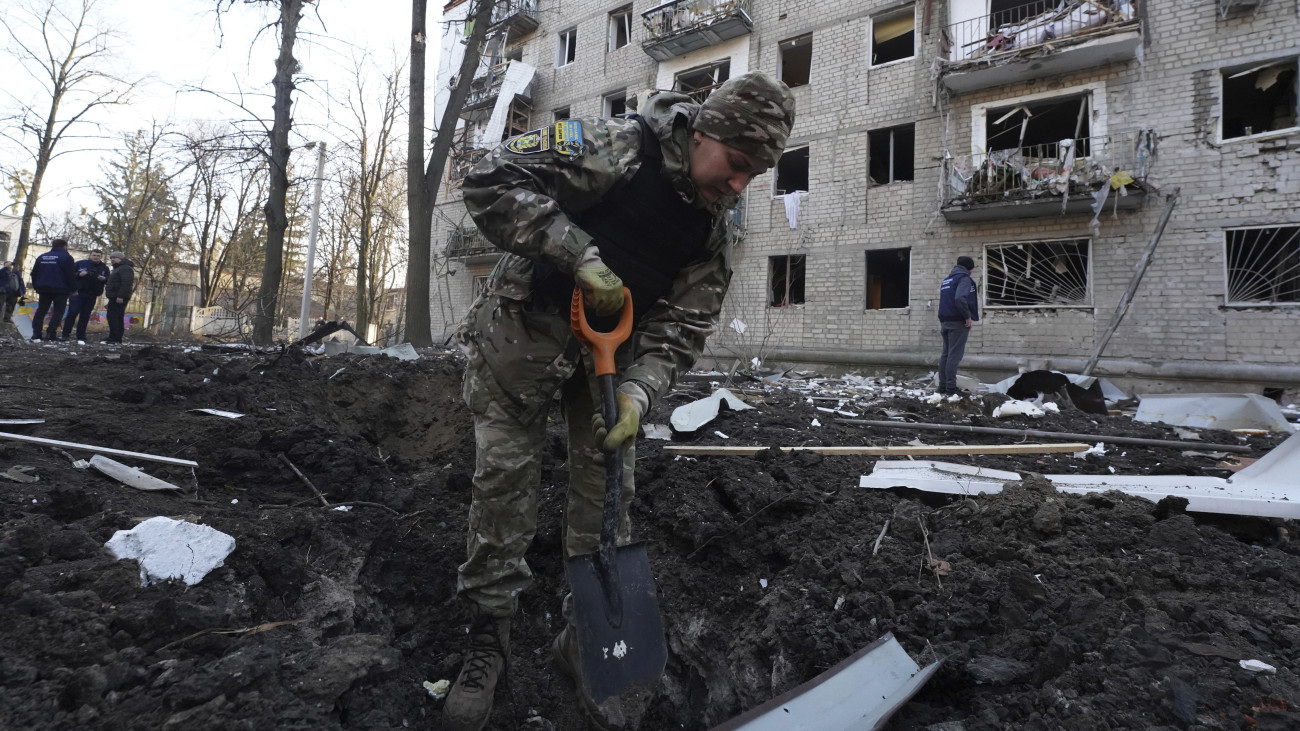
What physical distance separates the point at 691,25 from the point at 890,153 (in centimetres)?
542

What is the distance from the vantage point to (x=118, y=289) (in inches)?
349

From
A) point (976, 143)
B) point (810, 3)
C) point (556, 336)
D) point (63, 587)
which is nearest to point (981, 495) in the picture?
point (556, 336)

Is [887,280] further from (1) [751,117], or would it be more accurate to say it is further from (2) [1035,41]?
(1) [751,117]

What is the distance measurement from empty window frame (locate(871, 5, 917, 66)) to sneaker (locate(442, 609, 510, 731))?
41.3ft

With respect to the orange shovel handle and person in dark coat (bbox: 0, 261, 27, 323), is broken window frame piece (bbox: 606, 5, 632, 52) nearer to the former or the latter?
person in dark coat (bbox: 0, 261, 27, 323)

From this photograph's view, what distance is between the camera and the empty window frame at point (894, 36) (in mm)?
11391

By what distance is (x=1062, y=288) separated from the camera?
380 inches

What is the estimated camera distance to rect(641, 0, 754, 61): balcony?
12.9 m

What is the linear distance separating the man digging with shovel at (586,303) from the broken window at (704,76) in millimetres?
12939

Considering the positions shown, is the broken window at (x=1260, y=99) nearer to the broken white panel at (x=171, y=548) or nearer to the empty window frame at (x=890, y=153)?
the empty window frame at (x=890, y=153)

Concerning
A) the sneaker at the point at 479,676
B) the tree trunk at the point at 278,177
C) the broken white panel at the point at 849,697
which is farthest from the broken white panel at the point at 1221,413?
the tree trunk at the point at 278,177

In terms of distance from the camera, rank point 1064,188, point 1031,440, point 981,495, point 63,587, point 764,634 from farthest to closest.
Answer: point 1064,188 → point 1031,440 → point 981,495 → point 764,634 → point 63,587

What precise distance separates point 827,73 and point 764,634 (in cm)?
1266

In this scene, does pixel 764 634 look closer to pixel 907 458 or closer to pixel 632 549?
pixel 632 549
